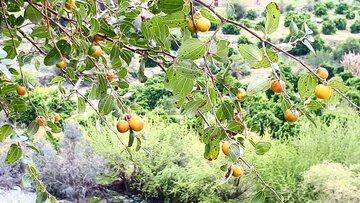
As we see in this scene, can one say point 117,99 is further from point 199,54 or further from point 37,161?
point 37,161

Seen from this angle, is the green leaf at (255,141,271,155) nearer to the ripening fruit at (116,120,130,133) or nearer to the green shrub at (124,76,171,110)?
the ripening fruit at (116,120,130,133)

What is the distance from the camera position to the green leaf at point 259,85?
1.82 ft

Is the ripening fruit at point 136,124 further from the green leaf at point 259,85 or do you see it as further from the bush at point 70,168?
the bush at point 70,168

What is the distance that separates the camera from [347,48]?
9203 millimetres

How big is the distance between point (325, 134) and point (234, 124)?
3.73 m

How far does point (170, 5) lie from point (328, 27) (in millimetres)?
10644

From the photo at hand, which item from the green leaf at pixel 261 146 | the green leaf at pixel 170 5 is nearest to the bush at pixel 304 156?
the green leaf at pixel 261 146

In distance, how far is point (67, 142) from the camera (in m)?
4.21

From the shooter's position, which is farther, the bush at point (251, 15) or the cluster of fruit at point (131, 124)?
the bush at point (251, 15)

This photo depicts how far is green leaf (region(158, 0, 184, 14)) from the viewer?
0.52 m

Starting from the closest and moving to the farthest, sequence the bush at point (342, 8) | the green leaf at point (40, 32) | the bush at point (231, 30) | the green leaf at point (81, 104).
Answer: the green leaf at point (40, 32), the green leaf at point (81, 104), the bush at point (231, 30), the bush at point (342, 8)

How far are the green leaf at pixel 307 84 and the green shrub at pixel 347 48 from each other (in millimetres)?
8857

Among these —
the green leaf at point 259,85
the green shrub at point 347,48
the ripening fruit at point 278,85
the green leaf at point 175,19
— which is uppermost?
the green leaf at point 175,19

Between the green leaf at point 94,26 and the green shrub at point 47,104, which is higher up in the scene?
the green leaf at point 94,26
